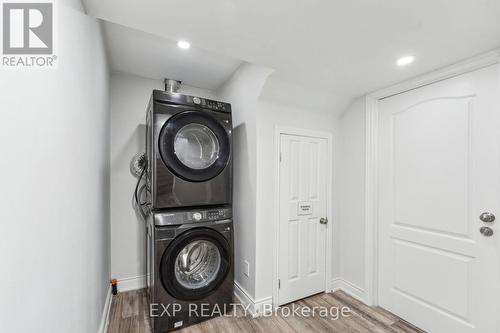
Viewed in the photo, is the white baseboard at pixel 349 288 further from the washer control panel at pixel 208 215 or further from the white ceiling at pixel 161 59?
the white ceiling at pixel 161 59

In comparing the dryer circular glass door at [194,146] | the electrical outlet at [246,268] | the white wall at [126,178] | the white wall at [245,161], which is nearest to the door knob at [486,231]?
the white wall at [245,161]

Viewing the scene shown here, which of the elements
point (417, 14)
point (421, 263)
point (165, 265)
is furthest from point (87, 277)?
point (421, 263)

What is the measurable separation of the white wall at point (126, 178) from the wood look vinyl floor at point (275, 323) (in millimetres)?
353

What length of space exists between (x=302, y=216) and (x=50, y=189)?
6.92ft

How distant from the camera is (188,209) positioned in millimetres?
1947

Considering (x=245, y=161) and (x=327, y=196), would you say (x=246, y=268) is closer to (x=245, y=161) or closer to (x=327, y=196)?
(x=245, y=161)

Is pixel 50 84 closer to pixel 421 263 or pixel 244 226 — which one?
pixel 244 226

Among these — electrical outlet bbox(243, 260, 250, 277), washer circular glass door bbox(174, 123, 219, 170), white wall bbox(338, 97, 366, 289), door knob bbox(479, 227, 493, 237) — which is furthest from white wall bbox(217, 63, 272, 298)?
door knob bbox(479, 227, 493, 237)

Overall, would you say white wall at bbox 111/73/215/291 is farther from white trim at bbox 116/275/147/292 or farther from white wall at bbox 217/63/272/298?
white wall at bbox 217/63/272/298

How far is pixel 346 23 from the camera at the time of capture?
1.32 meters

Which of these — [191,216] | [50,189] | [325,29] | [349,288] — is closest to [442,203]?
[349,288]

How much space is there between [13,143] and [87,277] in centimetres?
106

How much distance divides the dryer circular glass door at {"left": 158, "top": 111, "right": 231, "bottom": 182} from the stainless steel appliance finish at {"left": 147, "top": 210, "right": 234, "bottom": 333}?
40 cm

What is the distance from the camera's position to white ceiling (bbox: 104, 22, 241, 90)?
1817 mm
